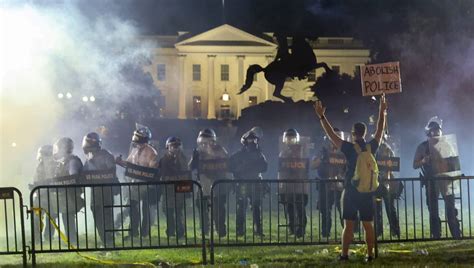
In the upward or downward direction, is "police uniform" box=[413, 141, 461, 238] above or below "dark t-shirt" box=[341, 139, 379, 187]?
below

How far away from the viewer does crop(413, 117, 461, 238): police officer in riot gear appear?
9.31 m

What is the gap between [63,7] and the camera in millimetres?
16203

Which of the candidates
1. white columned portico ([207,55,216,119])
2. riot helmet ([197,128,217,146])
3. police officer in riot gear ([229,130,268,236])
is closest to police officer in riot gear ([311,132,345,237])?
police officer in riot gear ([229,130,268,236])

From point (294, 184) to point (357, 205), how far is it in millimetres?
2194

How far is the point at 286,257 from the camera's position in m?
8.04

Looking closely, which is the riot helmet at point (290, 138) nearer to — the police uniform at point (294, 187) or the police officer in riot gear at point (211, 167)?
the police uniform at point (294, 187)

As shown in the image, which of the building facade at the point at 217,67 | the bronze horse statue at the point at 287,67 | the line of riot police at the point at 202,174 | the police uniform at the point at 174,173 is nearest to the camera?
the line of riot police at the point at 202,174

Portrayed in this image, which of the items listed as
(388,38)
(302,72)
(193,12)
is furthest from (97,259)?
(193,12)

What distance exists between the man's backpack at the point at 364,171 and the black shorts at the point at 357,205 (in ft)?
0.26

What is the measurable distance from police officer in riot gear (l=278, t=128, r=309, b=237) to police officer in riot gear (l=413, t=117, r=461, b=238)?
1.80 m

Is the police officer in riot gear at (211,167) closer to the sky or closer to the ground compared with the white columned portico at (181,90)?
closer to the ground

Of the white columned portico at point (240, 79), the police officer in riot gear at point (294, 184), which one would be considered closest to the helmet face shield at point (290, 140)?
the police officer in riot gear at point (294, 184)

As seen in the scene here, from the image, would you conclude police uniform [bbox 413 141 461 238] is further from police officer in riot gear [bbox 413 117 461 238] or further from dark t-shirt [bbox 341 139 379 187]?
dark t-shirt [bbox 341 139 379 187]

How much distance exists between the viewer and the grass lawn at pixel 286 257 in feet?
25.0
